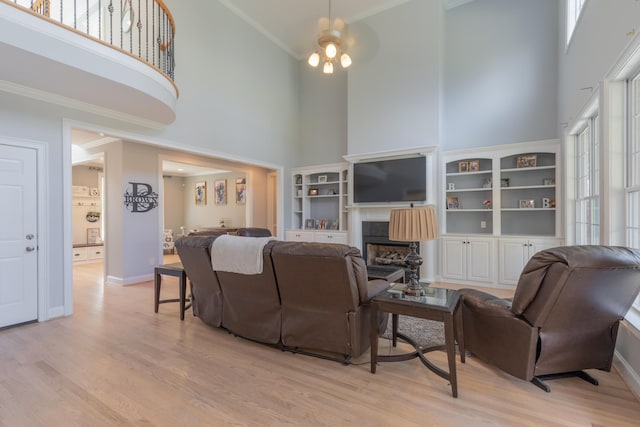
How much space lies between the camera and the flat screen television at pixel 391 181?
5570mm

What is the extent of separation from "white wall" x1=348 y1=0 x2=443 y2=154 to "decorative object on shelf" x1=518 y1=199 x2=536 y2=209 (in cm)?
181

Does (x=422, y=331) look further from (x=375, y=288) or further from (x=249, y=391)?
(x=249, y=391)

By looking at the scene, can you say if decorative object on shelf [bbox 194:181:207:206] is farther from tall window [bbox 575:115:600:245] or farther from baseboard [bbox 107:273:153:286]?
tall window [bbox 575:115:600:245]

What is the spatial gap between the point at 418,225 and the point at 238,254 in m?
1.53

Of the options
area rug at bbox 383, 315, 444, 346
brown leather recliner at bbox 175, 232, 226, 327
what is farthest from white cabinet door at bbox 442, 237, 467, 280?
brown leather recliner at bbox 175, 232, 226, 327

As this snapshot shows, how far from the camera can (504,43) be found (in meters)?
5.40

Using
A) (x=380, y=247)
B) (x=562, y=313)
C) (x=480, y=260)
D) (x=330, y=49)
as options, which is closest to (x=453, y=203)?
(x=480, y=260)

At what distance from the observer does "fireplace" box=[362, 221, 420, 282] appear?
19.5ft

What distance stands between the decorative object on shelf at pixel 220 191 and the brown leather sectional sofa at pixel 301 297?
7652mm

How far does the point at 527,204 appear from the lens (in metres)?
5.16

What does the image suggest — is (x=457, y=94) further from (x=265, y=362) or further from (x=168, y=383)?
(x=168, y=383)

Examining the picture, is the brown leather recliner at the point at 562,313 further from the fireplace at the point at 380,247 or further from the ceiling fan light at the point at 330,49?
the ceiling fan light at the point at 330,49

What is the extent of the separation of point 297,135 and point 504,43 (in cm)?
464

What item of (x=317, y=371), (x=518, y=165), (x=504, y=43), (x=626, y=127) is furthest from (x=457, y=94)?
(x=317, y=371)
